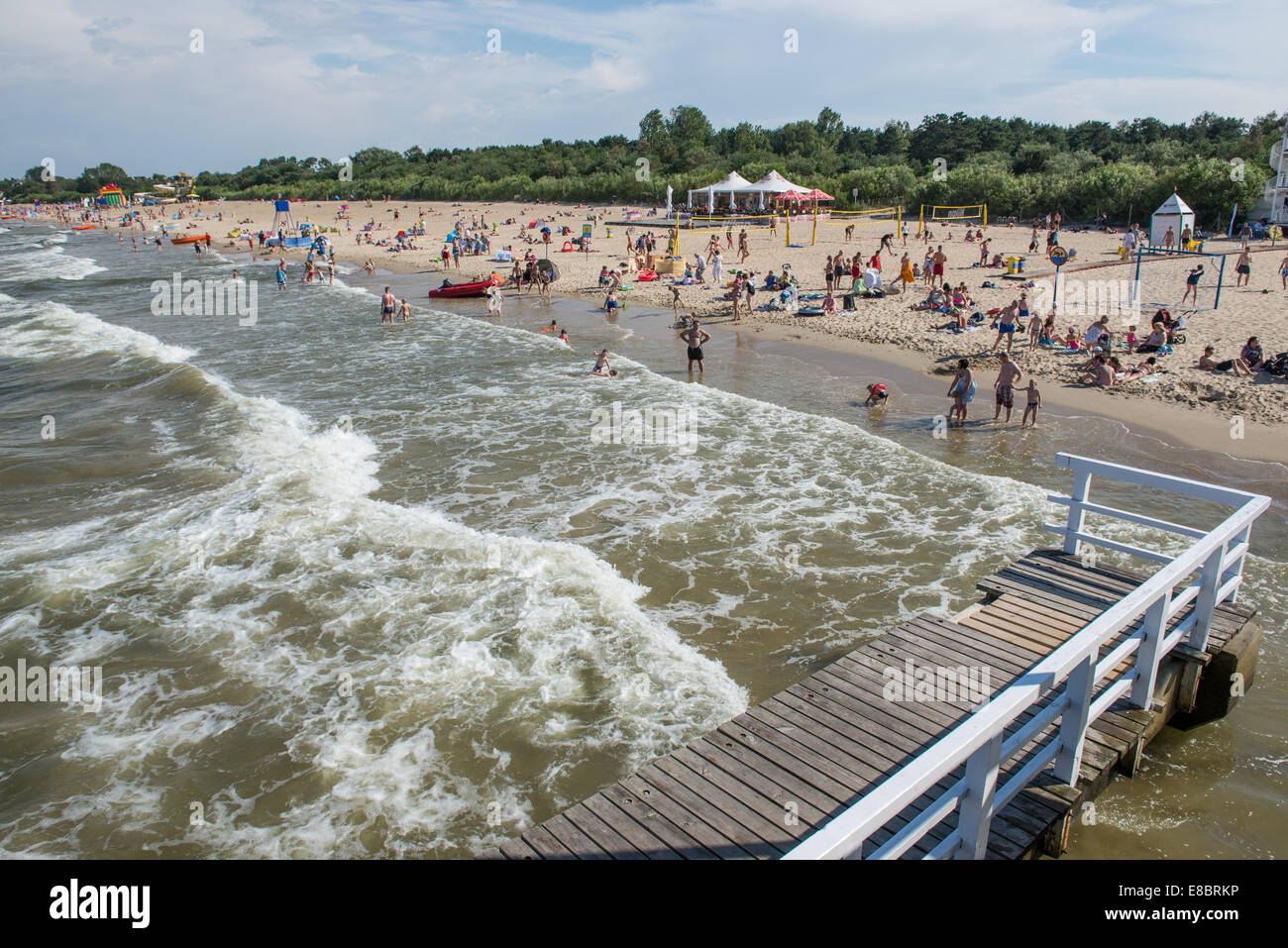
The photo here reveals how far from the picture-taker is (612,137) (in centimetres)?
10400

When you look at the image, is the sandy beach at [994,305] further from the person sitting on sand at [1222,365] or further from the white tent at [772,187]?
the white tent at [772,187]

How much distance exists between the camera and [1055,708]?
491 cm

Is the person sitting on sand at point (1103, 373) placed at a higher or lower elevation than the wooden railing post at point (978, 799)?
higher

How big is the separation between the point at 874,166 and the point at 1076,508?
70.3 meters

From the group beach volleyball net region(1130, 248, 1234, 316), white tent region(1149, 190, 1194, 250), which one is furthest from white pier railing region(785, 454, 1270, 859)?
white tent region(1149, 190, 1194, 250)

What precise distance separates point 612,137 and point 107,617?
104442 mm

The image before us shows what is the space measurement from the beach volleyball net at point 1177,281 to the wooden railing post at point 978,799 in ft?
75.6

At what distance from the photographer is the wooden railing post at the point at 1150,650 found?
5.49 metres

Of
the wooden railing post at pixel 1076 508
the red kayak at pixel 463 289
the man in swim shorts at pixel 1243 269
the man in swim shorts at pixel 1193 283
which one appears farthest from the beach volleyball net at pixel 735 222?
the wooden railing post at pixel 1076 508

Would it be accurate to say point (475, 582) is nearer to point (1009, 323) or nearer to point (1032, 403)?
point (1032, 403)

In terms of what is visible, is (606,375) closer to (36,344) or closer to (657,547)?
(657,547)

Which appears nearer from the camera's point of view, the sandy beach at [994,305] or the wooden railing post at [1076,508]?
the wooden railing post at [1076,508]
